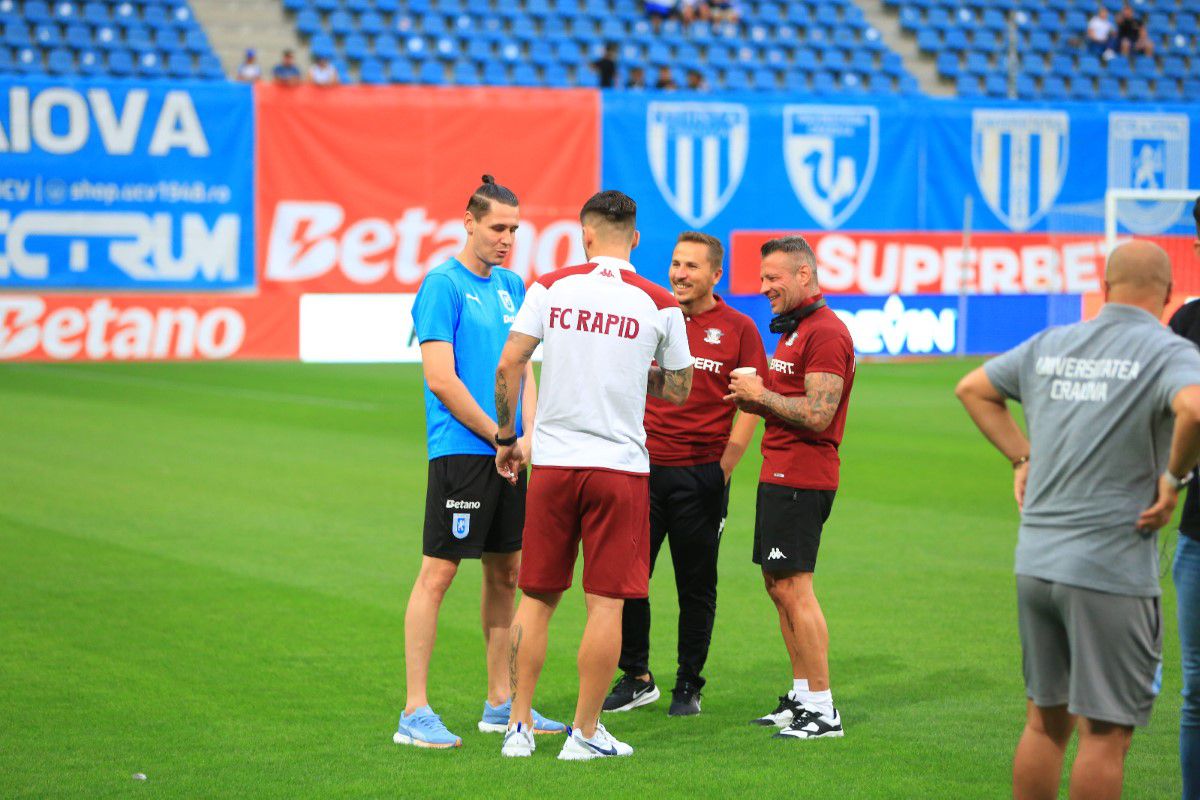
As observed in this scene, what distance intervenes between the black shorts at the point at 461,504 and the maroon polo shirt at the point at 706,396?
36.3 inches

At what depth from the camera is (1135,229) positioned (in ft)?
84.6

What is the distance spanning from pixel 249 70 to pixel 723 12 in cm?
1016

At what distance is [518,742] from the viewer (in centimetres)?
564

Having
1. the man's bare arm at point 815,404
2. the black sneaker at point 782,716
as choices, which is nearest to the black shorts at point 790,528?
the man's bare arm at point 815,404

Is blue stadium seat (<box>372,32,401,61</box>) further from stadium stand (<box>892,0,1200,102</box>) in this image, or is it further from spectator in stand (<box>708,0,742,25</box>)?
stadium stand (<box>892,0,1200,102</box>)

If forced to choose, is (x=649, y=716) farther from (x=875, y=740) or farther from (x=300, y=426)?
(x=300, y=426)

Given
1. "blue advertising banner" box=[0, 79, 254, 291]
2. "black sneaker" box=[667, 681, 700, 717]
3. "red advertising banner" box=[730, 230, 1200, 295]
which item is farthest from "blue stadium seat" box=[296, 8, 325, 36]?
"black sneaker" box=[667, 681, 700, 717]

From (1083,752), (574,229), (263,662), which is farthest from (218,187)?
(1083,752)

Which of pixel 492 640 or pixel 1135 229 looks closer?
pixel 492 640

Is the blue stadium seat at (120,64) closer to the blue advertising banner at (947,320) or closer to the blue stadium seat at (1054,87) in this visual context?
the blue advertising banner at (947,320)

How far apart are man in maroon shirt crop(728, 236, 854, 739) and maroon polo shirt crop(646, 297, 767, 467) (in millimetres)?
350

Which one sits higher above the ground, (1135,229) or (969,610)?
(1135,229)

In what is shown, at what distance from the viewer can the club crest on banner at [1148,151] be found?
94.2 feet

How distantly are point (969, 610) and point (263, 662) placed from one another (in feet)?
12.7
